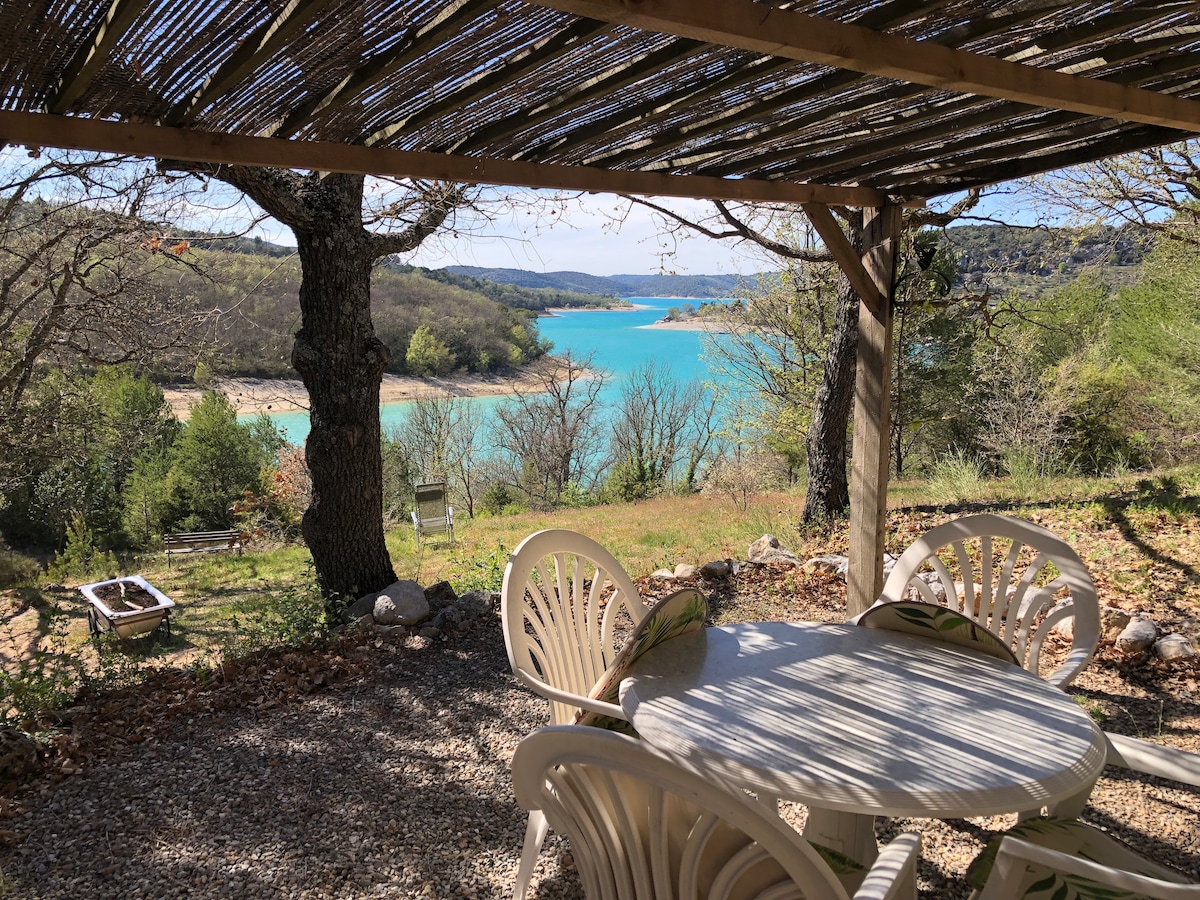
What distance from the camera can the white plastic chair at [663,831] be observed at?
0.91 meters

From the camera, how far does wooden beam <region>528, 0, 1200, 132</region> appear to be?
3.75 feet

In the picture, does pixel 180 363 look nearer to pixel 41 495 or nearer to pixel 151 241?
pixel 151 241

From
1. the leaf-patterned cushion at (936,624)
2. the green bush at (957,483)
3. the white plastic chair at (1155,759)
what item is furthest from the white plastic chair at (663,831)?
the green bush at (957,483)

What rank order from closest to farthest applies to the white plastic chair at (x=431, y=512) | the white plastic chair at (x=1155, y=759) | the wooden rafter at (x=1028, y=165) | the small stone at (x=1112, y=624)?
the white plastic chair at (x=1155, y=759), the wooden rafter at (x=1028, y=165), the small stone at (x=1112, y=624), the white plastic chair at (x=431, y=512)

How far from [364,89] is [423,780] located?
85.4 inches

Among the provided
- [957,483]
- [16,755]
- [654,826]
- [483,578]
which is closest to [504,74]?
[654,826]

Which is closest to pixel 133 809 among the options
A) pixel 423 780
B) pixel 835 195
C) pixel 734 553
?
pixel 423 780

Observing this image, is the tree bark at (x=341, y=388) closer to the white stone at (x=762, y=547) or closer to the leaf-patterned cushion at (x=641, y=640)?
the white stone at (x=762, y=547)

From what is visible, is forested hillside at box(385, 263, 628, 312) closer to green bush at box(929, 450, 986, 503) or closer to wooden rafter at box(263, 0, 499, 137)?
green bush at box(929, 450, 986, 503)

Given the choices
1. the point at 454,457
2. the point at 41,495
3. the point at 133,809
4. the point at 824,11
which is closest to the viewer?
the point at 824,11

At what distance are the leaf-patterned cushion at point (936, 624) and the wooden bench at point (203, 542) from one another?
13.9 metres

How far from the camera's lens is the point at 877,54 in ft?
4.61

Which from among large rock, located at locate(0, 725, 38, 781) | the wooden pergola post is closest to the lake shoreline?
the wooden pergola post

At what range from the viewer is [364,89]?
1.66 meters
